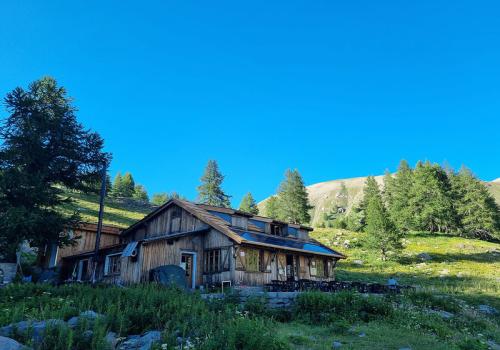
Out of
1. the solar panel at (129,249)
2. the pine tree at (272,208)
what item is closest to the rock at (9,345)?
the solar panel at (129,249)

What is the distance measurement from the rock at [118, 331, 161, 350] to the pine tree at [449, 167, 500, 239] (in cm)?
6849

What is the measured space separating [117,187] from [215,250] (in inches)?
2772

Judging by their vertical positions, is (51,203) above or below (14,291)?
above

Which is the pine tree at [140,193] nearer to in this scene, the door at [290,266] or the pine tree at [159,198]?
the pine tree at [159,198]

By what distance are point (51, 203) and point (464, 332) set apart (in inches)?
982

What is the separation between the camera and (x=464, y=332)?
603 inches

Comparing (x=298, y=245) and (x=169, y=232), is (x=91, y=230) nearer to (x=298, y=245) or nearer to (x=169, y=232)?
(x=169, y=232)

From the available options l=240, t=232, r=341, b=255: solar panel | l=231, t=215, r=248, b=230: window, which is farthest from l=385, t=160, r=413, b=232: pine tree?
l=231, t=215, r=248, b=230: window

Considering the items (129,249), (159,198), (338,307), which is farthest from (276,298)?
(159,198)

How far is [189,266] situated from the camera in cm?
2533

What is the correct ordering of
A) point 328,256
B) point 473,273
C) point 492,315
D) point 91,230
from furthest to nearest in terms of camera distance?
1. point 473,273
2. point 91,230
3. point 328,256
4. point 492,315

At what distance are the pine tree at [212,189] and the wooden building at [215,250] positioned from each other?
131ft

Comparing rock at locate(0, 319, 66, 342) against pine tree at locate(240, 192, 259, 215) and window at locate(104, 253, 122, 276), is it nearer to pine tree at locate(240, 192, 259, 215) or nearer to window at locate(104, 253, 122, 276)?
window at locate(104, 253, 122, 276)

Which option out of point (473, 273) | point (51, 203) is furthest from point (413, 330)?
point (473, 273)
